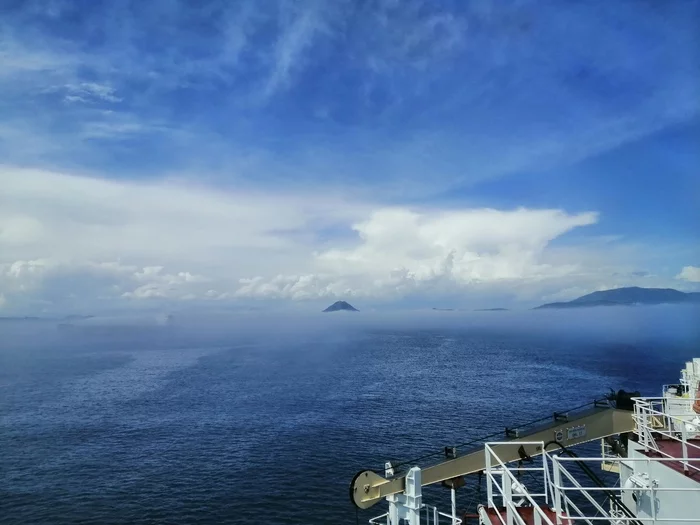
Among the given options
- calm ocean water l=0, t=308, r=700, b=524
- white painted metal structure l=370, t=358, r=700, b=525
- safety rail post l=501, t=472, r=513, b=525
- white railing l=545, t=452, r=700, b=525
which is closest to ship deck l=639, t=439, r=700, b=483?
white painted metal structure l=370, t=358, r=700, b=525

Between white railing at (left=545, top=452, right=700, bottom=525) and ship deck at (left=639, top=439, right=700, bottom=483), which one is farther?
ship deck at (left=639, top=439, right=700, bottom=483)

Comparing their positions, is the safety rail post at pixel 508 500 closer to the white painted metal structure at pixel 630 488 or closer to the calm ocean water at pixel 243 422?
the white painted metal structure at pixel 630 488

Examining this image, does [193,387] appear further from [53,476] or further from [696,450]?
[696,450]

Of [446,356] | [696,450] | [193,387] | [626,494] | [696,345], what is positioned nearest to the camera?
[696,450]

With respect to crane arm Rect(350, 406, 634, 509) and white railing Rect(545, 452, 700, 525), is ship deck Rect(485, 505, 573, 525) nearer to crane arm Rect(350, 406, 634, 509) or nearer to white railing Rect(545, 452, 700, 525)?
white railing Rect(545, 452, 700, 525)

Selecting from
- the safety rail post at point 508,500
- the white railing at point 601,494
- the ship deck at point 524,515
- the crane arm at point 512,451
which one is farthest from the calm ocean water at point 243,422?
the safety rail post at point 508,500

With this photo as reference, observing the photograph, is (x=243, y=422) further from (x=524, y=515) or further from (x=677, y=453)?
(x=677, y=453)

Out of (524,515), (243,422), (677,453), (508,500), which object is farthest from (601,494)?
(243,422)

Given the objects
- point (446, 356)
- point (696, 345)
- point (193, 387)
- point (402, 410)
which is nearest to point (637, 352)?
point (696, 345)
